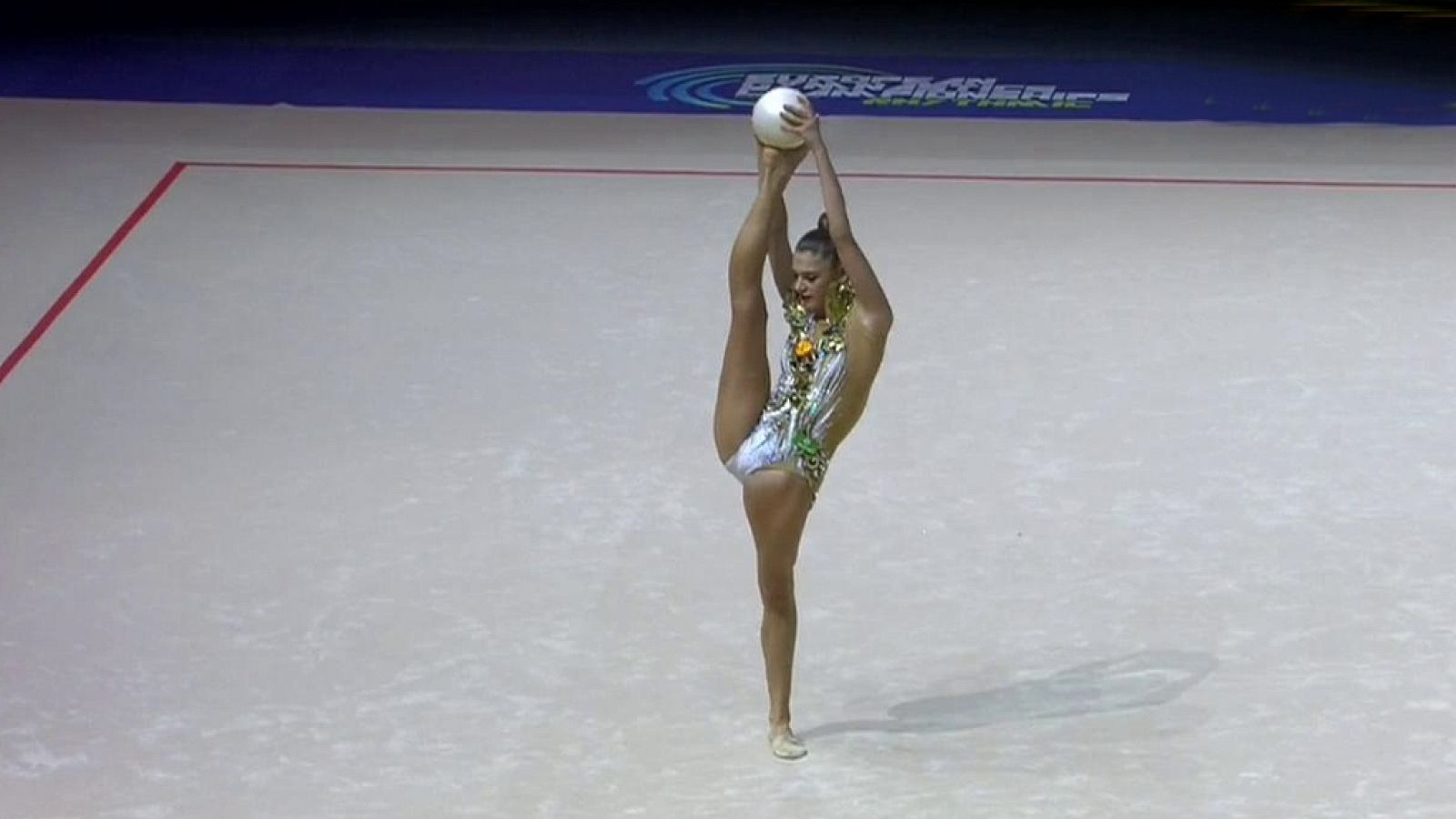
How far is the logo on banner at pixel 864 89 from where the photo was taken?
33.2ft

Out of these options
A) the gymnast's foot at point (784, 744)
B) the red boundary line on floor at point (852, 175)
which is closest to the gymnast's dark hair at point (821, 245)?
the gymnast's foot at point (784, 744)

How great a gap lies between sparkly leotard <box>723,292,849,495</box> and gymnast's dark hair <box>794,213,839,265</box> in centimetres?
12

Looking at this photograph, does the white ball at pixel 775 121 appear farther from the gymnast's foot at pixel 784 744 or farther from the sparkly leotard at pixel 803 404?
the gymnast's foot at pixel 784 744

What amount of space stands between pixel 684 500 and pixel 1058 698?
1.45m

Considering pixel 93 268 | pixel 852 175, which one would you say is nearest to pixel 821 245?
pixel 93 268

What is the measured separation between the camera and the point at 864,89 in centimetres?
1028

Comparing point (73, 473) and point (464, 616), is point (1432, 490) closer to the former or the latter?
point (464, 616)

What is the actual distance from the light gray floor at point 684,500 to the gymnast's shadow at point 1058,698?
0.04 feet

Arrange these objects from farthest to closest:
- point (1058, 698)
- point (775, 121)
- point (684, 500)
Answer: point (684, 500)
point (1058, 698)
point (775, 121)

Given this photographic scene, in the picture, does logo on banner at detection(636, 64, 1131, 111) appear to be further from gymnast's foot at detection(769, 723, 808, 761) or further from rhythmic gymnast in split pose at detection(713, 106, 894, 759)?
rhythmic gymnast in split pose at detection(713, 106, 894, 759)

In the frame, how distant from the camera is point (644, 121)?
995 centimetres

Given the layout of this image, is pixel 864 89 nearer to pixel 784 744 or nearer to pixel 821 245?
pixel 784 744

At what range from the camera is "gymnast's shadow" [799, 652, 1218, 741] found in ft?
16.0

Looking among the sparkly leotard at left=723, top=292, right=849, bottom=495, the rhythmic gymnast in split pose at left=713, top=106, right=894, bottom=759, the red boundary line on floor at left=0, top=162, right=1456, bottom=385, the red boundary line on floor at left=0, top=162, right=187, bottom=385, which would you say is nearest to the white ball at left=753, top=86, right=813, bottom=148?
the rhythmic gymnast in split pose at left=713, top=106, right=894, bottom=759
